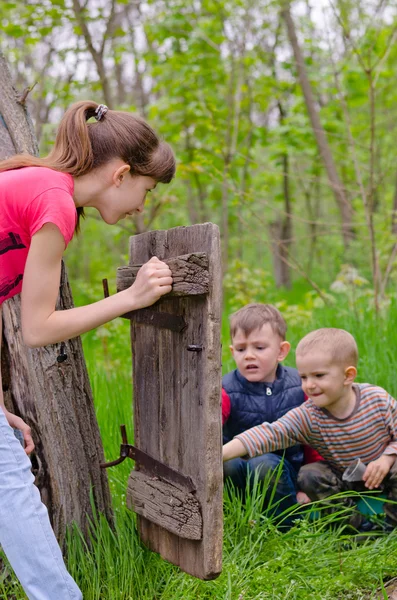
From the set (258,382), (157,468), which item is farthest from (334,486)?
(157,468)

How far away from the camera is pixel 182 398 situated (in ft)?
7.73

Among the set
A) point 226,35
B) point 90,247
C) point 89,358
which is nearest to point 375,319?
point 89,358

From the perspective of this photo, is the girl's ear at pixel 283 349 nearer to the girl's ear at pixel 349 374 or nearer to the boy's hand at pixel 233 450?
the girl's ear at pixel 349 374

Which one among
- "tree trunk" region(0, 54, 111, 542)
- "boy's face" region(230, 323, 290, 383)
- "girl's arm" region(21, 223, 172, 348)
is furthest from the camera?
"boy's face" region(230, 323, 290, 383)

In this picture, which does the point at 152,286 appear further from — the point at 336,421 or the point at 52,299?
the point at 336,421

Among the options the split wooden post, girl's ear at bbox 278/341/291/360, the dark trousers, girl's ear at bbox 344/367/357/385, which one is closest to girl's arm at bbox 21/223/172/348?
the split wooden post

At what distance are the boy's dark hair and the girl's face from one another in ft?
3.94

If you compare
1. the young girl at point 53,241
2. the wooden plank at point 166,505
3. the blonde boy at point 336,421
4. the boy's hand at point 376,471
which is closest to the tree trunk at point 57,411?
the wooden plank at point 166,505

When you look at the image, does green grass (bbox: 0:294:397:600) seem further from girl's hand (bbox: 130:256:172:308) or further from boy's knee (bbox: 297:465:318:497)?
girl's hand (bbox: 130:256:172:308)

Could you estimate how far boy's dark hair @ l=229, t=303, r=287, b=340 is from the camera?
3412 millimetres

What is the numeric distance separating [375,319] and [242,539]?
2.84 metres

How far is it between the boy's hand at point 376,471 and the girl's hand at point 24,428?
4.86 ft

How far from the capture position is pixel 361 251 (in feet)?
35.7

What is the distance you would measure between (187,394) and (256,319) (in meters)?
1.16
